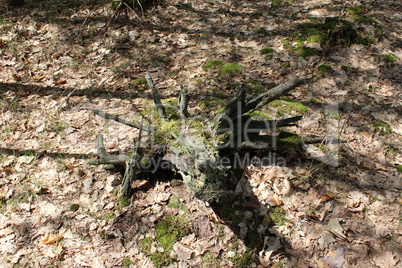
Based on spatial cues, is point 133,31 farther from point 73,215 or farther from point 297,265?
point 297,265

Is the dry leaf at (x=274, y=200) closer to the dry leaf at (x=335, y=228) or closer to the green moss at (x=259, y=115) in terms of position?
the dry leaf at (x=335, y=228)

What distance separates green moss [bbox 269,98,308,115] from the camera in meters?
4.60

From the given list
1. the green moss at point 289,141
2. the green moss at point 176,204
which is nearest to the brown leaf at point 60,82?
the green moss at point 176,204

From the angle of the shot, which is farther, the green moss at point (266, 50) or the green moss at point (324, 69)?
the green moss at point (266, 50)

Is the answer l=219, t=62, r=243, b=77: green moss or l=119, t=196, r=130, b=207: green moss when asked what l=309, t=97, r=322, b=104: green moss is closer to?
l=219, t=62, r=243, b=77: green moss

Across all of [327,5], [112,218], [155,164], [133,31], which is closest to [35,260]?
[112,218]

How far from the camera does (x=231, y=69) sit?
5457mm

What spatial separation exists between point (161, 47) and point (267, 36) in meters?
2.37

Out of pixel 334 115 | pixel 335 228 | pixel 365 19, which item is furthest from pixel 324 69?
pixel 335 228

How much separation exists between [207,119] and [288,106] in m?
1.44

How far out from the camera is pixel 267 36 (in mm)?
6336

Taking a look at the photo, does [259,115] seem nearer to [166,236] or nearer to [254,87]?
[254,87]

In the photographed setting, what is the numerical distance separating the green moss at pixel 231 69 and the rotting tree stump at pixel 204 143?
5.31 ft

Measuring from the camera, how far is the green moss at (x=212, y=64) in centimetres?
558
